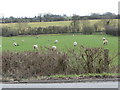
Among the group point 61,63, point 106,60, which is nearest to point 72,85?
point 61,63

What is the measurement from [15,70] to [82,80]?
137 inches

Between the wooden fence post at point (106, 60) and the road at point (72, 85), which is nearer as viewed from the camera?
the road at point (72, 85)

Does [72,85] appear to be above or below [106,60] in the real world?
below

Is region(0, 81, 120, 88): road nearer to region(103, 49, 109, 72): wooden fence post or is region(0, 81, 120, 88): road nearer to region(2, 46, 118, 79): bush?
region(2, 46, 118, 79): bush

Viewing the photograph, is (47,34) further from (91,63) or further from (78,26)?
(91,63)

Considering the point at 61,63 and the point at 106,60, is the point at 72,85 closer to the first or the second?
the point at 61,63

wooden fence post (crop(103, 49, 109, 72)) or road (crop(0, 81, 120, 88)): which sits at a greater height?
wooden fence post (crop(103, 49, 109, 72))

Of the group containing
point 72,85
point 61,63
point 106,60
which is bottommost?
point 72,85

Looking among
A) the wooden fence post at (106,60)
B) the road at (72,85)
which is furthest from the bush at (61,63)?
the road at (72,85)

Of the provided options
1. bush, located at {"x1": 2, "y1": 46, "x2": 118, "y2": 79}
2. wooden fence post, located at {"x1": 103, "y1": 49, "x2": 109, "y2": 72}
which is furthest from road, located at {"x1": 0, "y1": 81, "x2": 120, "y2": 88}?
wooden fence post, located at {"x1": 103, "y1": 49, "x2": 109, "y2": 72}

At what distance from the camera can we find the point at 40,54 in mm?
10078

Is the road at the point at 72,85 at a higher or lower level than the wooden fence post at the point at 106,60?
lower

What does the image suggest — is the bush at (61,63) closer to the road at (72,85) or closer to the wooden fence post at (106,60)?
the wooden fence post at (106,60)

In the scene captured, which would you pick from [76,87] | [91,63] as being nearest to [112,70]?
[91,63]
